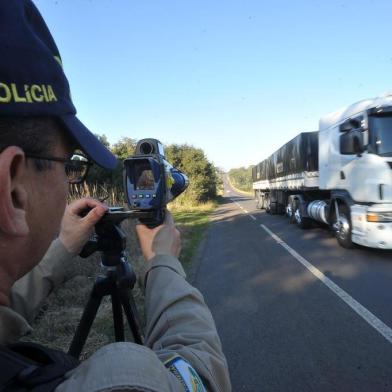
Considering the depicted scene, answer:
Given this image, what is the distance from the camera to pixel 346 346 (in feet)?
13.7

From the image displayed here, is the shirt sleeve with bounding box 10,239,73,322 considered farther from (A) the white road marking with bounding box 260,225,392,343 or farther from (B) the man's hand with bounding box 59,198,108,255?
(A) the white road marking with bounding box 260,225,392,343

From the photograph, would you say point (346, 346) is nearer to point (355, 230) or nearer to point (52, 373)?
point (52, 373)

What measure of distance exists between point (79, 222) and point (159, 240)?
0.41 m

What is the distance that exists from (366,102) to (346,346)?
20.6 feet

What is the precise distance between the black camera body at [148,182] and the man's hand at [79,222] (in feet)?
0.48

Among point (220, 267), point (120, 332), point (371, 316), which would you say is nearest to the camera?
point (120, 332)

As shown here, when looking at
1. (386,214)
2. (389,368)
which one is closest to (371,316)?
(389,368)

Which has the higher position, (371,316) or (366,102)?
(366,102)

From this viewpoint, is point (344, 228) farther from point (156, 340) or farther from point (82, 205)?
point (156, 340)

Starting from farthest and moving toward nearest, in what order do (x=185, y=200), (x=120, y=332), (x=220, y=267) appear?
(x=185, y=200) < (x=220, y=267) < (x=120, y=332)

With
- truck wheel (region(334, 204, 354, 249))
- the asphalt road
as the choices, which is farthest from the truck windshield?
the asphalt road

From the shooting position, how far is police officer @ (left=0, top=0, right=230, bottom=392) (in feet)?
2.40

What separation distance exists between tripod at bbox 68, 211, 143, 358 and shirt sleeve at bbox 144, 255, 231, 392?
460 mm

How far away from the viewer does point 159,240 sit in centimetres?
156
